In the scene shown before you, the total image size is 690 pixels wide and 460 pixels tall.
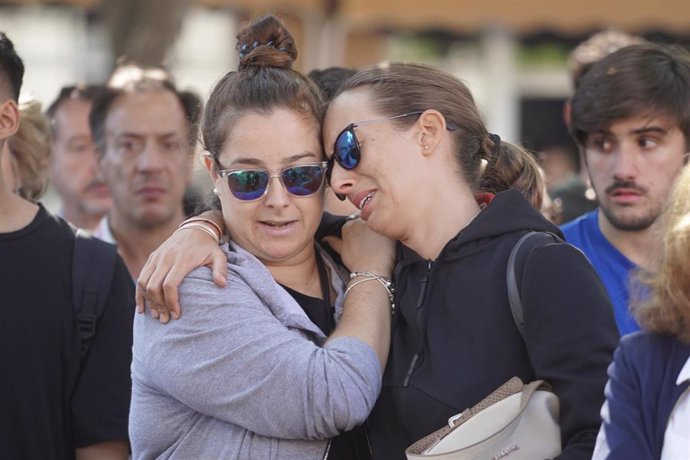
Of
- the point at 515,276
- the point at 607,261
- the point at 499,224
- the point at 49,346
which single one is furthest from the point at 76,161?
the point at 515,276

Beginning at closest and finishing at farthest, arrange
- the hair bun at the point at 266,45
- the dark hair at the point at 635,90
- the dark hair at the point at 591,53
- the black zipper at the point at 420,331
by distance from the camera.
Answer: the black zipper at the point at 420,331, the hair bun at the point at 266,45, the dark hair at the point at 635,90, the dark hair at the point at 591,53

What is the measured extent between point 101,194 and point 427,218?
3381 millimetres

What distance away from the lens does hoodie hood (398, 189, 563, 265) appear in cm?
280

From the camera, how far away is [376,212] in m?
2.98

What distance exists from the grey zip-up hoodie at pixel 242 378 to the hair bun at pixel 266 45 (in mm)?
577

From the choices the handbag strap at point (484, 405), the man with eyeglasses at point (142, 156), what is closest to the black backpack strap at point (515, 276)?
the handbag strap at point (484, 405)

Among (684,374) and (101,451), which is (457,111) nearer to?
(684,374)

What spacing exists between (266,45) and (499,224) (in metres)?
0.81

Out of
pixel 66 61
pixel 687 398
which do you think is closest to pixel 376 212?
pixel 687 398

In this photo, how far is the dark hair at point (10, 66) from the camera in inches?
134

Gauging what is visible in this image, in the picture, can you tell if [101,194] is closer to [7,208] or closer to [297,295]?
[7,208]

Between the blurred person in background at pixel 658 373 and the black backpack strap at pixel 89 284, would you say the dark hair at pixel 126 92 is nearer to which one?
the black backpack strap at pixel 89 284

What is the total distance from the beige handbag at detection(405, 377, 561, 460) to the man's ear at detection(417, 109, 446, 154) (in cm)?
70

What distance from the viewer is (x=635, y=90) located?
4.19 metres
